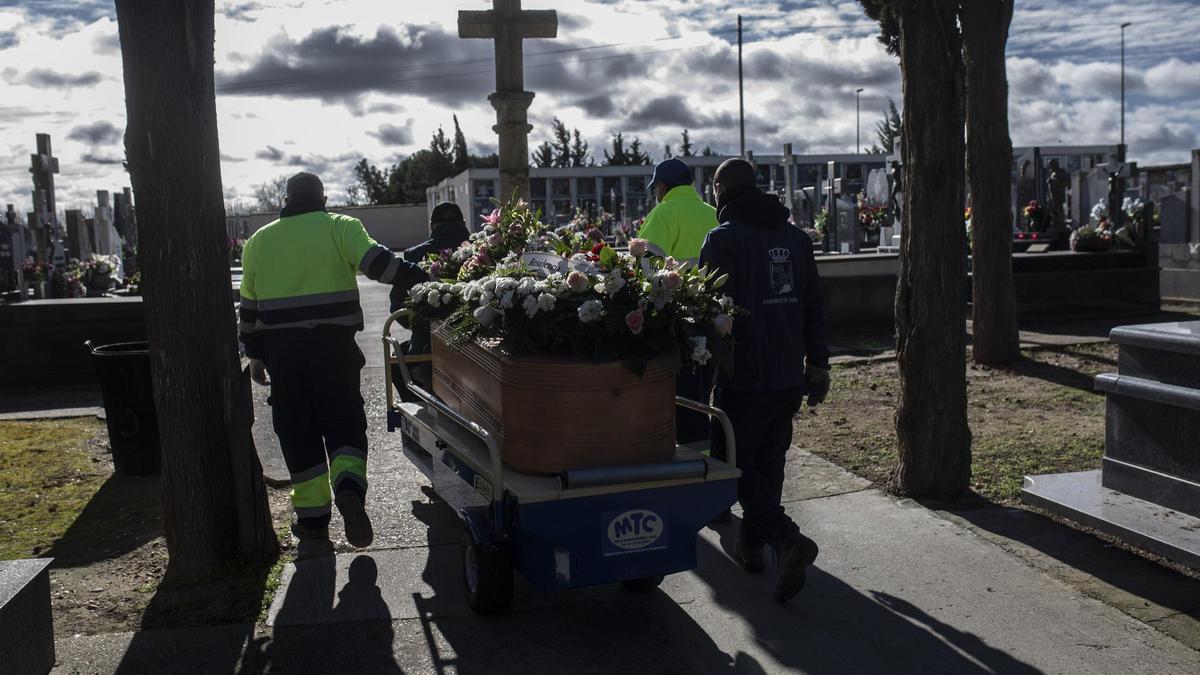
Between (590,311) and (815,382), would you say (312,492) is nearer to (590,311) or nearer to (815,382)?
(590,311)

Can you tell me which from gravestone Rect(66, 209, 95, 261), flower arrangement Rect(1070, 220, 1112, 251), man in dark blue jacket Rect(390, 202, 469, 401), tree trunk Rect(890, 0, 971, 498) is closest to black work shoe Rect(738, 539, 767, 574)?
tree trunk Rect(890, 0, 971, 498)

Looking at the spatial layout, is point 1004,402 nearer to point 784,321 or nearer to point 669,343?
point 784,321

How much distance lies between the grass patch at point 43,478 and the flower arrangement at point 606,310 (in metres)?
2.92

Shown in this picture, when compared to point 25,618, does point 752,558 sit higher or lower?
lower

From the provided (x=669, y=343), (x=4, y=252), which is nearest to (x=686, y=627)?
(x=669, y=343)

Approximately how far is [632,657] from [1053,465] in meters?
3.93

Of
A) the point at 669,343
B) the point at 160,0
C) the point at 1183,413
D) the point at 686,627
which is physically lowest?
the point at 686,627

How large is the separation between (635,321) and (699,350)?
33 centimetres

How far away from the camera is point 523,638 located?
436 cm

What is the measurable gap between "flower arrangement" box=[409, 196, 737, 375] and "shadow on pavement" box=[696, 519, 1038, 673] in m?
1.12

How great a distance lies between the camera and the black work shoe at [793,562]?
4.59m

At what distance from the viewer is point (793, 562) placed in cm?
459

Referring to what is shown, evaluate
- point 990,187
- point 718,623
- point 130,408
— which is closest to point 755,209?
point 718,623

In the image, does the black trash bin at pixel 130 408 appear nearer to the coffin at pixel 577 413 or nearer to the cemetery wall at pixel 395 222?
the coffin at pixel 577 413
